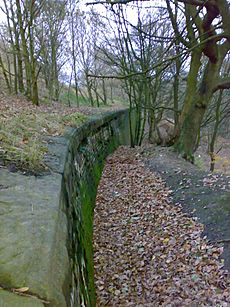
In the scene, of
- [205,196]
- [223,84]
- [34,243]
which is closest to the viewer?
[34,243]

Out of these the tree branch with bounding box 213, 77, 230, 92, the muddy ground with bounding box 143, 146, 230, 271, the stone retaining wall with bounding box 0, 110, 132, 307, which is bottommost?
the muddy ground with bounding box 143, 146, 230, 271

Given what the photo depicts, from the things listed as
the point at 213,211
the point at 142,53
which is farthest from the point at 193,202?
the point at 142,53

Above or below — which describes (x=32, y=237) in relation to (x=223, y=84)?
below

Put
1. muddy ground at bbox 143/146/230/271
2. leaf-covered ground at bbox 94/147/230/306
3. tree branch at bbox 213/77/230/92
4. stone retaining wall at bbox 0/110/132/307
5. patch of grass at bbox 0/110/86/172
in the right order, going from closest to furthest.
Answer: stone retaining wall at bbox 0/110/132/307 < patch of grass at bbox 0/110/86/172 < leaf-covered ground at bbox 94/147/230/306 < muddy ground at bbox 143/146/230/271 < tree branch at bbox 213/77/230/92

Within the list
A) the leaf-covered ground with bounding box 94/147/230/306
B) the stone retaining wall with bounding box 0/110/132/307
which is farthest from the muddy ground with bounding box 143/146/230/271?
the stone retaining wall with bounding box 0/110/132/307

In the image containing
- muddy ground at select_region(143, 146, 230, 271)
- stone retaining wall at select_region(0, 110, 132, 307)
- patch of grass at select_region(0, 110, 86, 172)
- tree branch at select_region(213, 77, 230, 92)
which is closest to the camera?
stone retaining wall at select_region(0, 110, 132, 307)

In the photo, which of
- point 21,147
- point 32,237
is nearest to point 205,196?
point 21,147

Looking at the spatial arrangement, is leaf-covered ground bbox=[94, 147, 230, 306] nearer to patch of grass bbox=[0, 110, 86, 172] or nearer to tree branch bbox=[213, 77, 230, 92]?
patch of grass bbox=[0, 110, 86, 172]

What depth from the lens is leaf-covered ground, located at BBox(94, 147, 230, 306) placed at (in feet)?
10.4

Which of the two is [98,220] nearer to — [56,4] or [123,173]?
[123,173]

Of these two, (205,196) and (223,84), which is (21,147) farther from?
(223,84)

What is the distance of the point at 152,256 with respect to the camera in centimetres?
395

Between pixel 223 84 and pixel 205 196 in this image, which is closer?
pixel 205 196

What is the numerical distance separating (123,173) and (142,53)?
18.8ft
